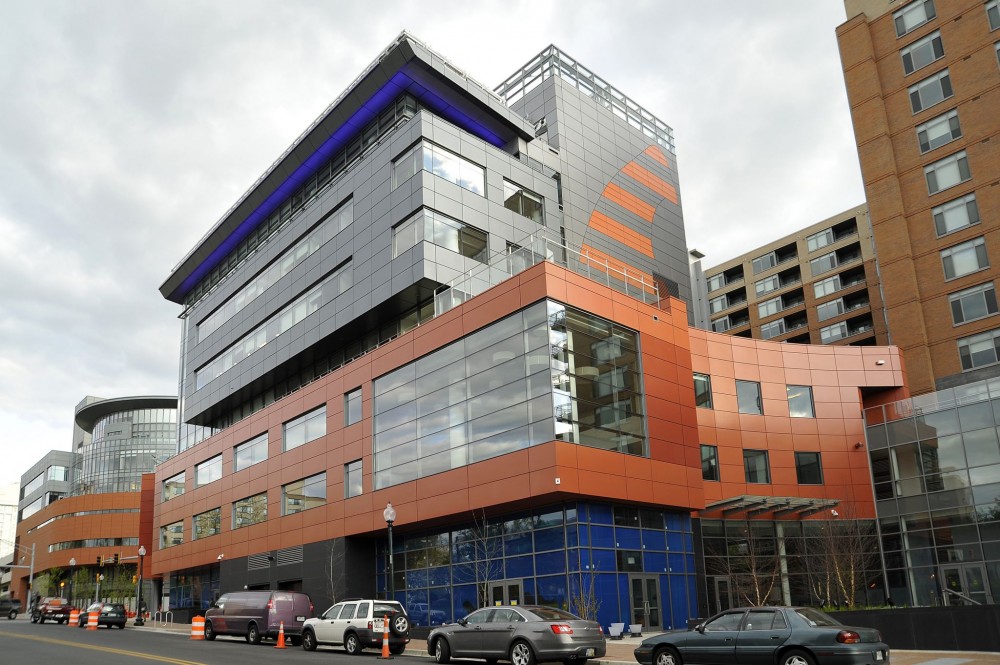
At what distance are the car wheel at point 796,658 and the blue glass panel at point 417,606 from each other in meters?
23.1

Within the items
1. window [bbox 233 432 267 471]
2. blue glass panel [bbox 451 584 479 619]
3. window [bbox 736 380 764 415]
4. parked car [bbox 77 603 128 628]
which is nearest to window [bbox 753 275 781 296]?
window [bbox 736 380 764 415]

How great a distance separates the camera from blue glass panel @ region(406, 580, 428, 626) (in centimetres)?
3703

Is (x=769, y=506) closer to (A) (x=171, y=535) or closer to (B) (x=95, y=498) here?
(A) (x=171, y=535)

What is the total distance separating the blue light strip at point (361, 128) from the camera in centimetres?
4509

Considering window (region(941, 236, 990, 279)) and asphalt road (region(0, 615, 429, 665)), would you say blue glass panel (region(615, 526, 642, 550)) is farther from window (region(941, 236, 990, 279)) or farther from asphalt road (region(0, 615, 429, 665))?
window (region(941, 236, 990, 279))

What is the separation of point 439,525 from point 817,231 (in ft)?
209

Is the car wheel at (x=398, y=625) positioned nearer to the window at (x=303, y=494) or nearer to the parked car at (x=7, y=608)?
the window at (x=303, y=494)

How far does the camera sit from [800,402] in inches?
1743

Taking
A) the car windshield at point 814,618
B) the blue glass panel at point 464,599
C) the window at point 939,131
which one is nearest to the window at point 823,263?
the window at point 939,131

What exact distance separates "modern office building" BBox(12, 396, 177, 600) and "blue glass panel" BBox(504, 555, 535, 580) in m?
86.7

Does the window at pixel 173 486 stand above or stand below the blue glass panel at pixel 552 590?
above

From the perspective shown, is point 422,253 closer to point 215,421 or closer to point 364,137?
point 364,137

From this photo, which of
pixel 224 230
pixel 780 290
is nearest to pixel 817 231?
pixel 780 290

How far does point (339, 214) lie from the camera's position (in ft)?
158
